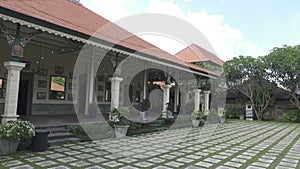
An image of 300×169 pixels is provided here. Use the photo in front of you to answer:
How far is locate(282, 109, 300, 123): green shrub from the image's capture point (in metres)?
18.0

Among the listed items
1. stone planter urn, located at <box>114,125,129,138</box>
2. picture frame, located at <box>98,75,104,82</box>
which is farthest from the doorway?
stone planter urn, located at <box>114,125,129,138</box>

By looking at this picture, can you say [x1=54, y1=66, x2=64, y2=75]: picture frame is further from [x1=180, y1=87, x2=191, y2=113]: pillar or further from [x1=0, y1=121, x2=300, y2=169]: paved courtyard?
[x1=180, y1=87, x2=191, y2=113]: pillar

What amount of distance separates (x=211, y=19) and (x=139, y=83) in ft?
19.2

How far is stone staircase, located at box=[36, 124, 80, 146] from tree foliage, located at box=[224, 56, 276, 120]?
1511cm

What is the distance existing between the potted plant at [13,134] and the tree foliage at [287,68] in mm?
16698

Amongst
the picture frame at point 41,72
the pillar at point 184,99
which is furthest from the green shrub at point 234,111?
the picture frame at point 41,72

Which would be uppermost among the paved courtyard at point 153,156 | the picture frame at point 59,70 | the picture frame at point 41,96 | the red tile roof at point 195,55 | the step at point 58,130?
the red tile roof at point 195,55

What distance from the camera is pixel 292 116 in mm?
18219

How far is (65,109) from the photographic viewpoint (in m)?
10.8

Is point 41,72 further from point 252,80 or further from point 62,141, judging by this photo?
point 252,80

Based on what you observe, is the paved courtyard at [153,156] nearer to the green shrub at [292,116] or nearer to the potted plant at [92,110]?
the potted plant at [92,110]

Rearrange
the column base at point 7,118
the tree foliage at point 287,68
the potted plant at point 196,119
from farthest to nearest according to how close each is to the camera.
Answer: the tree foliage at point 287,68 < the potted plant at point 196,119 < the column base at point 7,118

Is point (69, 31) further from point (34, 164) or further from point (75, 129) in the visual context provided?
point (34, 164)

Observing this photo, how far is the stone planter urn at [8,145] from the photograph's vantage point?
4.93 meters
